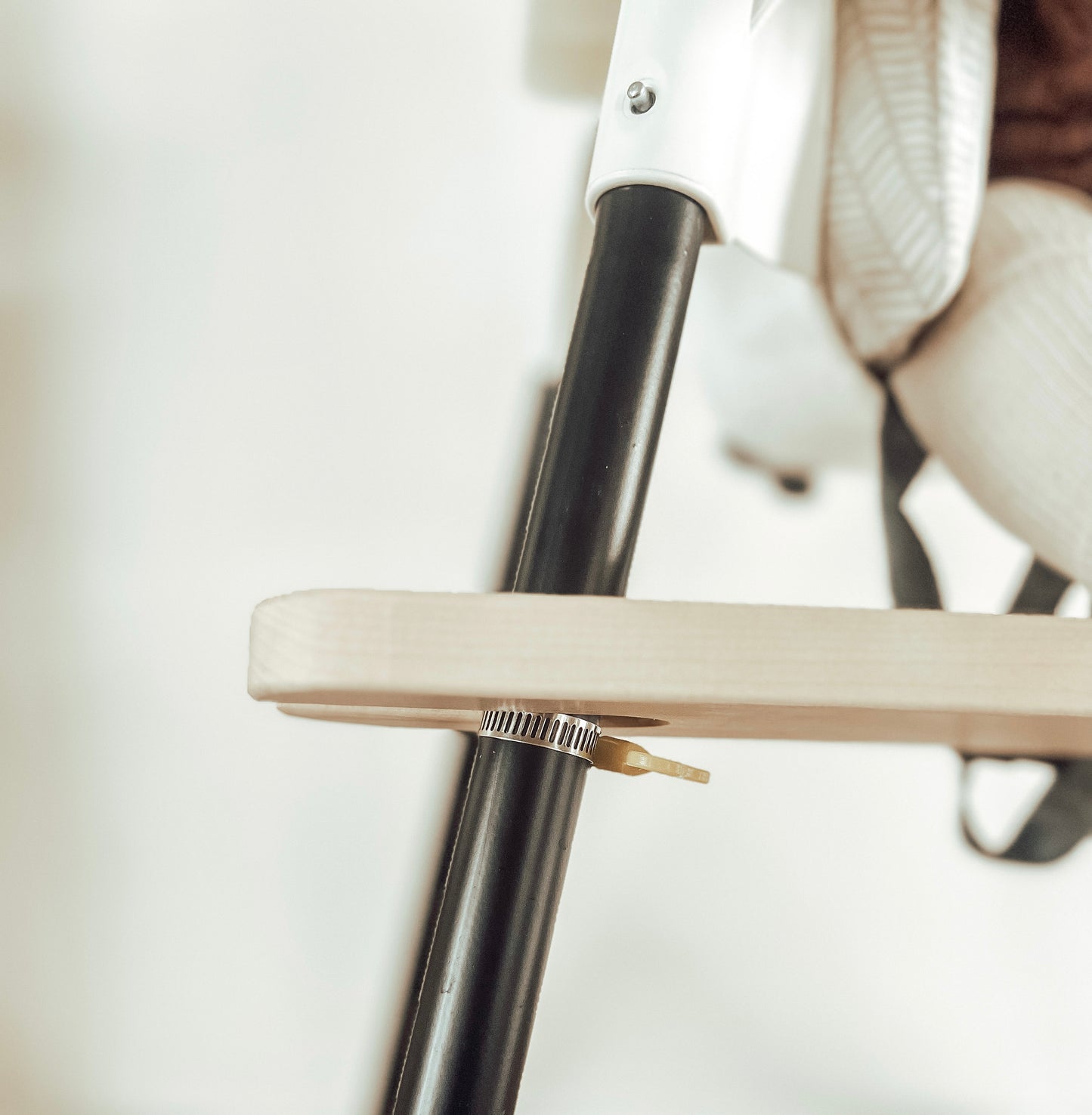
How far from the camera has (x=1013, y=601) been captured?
437 mm

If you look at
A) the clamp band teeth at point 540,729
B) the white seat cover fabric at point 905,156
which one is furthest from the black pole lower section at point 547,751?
the white seat cover fabric at point 905,156

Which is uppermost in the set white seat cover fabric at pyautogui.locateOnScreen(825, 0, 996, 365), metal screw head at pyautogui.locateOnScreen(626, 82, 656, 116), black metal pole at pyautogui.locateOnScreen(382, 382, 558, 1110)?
white seat cover fabric at pyautogui.locateOnScreen(825, 0, 996, 365)

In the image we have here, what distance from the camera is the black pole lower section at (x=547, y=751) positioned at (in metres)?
0.18

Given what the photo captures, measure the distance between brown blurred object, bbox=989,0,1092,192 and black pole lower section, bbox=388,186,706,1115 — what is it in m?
0.20

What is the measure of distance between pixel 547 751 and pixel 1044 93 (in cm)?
31

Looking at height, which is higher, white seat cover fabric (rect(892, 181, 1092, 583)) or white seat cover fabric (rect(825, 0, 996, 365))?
white seat cover fabric (rect(825, 0, 996, 365))

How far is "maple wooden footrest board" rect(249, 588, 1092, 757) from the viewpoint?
6.0 inches

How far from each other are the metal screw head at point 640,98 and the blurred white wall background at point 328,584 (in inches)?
7.4

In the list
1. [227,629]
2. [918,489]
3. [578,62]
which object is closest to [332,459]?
[227,629]

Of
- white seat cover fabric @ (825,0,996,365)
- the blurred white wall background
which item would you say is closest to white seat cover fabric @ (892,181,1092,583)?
white seat cover fabric @ (825,0,996,365)

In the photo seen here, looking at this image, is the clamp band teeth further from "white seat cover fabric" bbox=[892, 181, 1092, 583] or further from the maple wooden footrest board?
"white seat cover fabric" bbox=[892, 181, 1092, 583]

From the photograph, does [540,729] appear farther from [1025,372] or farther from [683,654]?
[1025,372]

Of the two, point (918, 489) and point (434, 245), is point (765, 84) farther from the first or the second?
point (918, 489)

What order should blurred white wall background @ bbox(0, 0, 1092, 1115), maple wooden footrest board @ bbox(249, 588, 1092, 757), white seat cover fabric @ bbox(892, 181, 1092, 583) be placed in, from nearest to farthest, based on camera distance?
maple wooden footrest board @ bbox(249, 588, 1092, 757)
white seat cover fabric @ bbox(892, 181, 1092, 583)
blurred white wall background @ bbox(0, 0, 1092, 1115)
